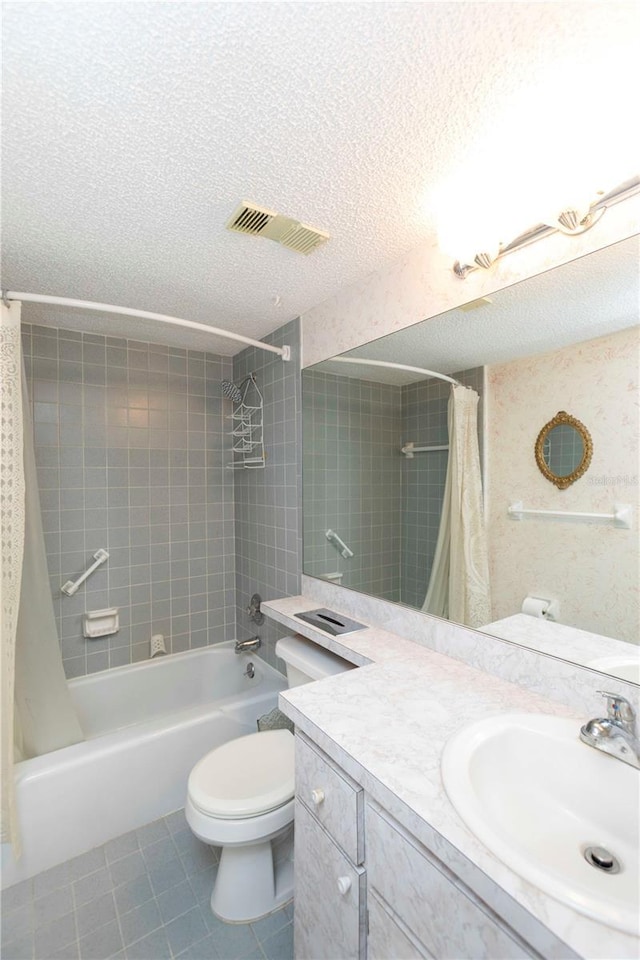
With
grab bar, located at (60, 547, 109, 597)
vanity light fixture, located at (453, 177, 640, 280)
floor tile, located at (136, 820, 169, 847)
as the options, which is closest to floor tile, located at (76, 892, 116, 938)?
floor tile, located at (136, 820, 169, 847)

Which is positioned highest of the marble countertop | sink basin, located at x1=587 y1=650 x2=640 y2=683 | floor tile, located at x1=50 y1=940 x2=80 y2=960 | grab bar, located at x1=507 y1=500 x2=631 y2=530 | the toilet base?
grab bar, located at x1=507 y1=500 x2=631 y2=530

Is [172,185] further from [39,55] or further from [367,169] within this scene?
[367,169]

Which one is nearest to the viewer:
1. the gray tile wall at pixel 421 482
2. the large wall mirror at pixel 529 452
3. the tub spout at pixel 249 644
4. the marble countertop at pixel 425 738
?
the marble countertop at pixel 425 738

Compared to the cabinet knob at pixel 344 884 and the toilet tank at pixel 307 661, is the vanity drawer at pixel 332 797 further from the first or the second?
the toilet tank at pixel 307 661

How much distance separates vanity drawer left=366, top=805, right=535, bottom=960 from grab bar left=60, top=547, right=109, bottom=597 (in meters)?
2.03

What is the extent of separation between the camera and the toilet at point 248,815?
1.36 m

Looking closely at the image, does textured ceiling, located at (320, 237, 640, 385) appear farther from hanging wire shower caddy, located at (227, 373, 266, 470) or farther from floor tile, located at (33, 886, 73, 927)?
floor tile, located at (33, 886, 73, 927)

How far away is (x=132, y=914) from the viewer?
144 cm

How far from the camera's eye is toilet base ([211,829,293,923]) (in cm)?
143

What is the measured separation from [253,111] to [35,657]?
2.20 metres

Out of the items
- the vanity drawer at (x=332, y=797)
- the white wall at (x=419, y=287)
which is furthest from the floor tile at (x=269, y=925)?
the white wall at (x=419, y=287)

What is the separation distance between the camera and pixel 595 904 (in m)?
0.55

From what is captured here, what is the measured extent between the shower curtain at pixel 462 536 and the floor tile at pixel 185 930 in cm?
130

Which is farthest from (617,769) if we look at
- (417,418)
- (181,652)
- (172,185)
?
(181,652)
